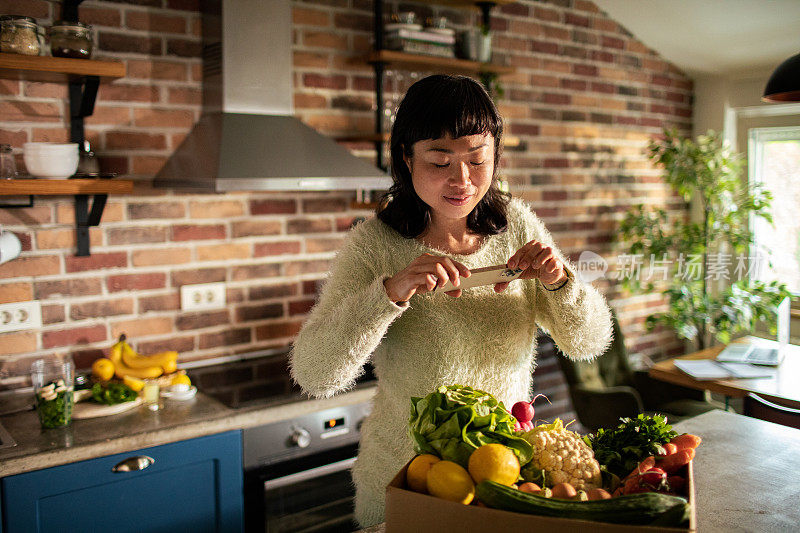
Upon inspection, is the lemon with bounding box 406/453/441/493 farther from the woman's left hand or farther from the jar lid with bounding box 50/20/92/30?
the jar lid with bounding box 50/20/92/30

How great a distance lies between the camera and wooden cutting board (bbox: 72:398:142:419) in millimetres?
2080

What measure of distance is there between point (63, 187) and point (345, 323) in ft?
4.22

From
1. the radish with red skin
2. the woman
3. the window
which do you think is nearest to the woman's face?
the woman

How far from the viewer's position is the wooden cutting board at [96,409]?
81.9 inches

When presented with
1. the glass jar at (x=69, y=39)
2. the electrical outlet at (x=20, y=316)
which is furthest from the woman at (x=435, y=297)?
the electrical outlet at (x=20, y=316)

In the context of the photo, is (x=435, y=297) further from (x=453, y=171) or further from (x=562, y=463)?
(x=562, y=463)

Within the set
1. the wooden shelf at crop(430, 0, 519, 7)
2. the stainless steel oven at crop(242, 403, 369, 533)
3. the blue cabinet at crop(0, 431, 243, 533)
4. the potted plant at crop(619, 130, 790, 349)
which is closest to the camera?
the blue cabinet at crop(0, 431, 243, 533)

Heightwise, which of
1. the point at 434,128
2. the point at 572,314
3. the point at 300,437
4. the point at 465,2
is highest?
the point at 465,2

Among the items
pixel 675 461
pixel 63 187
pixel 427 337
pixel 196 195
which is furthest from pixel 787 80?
pixel 63 187

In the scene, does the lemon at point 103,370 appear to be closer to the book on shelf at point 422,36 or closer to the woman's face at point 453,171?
the woman's face at point 453,171

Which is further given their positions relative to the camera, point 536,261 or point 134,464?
point 134,464

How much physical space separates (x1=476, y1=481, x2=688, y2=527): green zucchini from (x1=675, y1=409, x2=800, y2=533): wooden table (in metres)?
0.44

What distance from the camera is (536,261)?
1.24 meters

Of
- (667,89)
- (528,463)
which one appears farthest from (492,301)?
(667,89)
